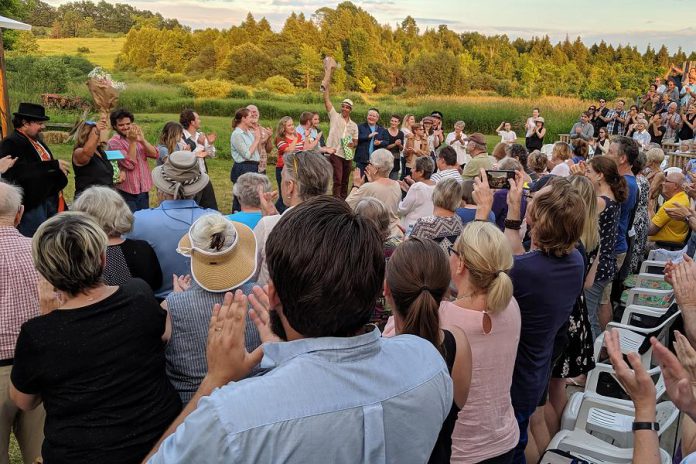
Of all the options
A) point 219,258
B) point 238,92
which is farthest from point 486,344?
point 238,92

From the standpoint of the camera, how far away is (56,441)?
190cm

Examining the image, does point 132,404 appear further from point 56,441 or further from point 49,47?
point 49,47

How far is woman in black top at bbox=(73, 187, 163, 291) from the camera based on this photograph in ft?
9.52

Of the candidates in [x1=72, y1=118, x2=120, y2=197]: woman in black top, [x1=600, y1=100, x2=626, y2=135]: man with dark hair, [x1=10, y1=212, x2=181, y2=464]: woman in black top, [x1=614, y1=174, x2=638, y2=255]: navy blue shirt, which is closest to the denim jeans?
[x1=614, y1=174, x2=638, y2=255]: navy blue shirt

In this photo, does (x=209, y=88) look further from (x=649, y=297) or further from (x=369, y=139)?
(x=649, y=297)

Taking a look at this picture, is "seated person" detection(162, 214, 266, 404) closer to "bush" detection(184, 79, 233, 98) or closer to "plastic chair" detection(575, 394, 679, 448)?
"plastic chair" detection(575, 394, 679, 448)

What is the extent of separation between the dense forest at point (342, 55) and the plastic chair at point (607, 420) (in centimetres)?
1760

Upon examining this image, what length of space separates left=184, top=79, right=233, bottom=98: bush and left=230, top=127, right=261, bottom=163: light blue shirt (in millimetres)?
11429

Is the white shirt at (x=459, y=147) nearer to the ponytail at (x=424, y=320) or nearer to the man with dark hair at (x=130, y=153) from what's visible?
the man with dark hair at (x=130, y=153)

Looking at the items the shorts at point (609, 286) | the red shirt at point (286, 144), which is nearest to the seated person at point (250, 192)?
the shorts at point (609, 286)

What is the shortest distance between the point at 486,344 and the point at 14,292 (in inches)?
86.0

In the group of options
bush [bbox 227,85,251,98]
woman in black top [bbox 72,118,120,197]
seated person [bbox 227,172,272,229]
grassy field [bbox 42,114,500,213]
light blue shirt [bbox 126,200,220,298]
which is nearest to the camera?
light blue shirt [bbox 126,200,220,298]

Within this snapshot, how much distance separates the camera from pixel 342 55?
22.2 m

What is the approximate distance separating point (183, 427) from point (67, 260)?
4.08 feet
